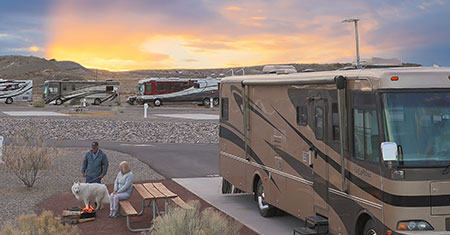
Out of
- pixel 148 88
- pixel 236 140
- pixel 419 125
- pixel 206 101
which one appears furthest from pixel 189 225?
pixel 148 88

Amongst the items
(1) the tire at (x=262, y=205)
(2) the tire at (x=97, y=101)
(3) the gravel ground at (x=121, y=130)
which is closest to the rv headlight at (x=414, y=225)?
(1) the tire at (x=262, y=205)

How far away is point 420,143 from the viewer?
714cm

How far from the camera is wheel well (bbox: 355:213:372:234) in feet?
25.8

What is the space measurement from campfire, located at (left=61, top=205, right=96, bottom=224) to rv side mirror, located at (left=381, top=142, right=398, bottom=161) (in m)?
6.53

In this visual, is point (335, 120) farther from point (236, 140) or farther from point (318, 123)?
point (236, 140)

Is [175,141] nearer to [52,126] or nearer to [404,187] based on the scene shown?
[52,126]

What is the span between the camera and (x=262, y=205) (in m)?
11.7

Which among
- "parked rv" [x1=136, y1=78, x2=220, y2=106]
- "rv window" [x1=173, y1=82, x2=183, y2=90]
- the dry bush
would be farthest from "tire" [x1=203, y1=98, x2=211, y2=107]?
the dry bush

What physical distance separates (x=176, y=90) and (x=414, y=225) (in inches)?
2056

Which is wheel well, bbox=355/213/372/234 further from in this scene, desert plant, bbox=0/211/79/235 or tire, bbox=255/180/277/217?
desert plant, bbox=0/211/79/235

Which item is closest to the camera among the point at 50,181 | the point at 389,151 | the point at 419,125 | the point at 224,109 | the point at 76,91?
the point at 389,151

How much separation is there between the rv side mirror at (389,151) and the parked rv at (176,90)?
169ft

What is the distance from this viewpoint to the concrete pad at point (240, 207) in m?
10.8

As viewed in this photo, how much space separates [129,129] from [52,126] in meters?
4.42
